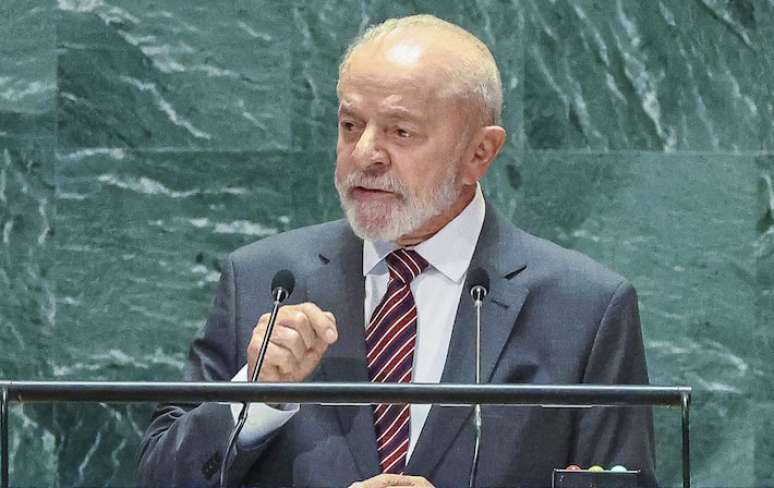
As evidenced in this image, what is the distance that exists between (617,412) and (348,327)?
1.91 ft

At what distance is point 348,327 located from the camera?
3.56m

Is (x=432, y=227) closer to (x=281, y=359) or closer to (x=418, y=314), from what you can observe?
(x=418, y=314)

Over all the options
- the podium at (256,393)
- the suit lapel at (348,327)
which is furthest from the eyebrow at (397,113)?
the podium at (256,393)

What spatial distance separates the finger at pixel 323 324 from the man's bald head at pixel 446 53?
2.38 ft

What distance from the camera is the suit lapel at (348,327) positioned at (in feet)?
11.2

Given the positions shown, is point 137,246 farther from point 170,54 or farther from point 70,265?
point 170,54

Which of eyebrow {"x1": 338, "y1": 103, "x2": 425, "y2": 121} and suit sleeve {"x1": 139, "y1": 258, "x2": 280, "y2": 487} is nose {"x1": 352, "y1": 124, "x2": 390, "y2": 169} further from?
suit sleeve {"x1": 139, "y1": 258, "x2": 280, "y2": 487}

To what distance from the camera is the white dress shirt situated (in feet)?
11.5

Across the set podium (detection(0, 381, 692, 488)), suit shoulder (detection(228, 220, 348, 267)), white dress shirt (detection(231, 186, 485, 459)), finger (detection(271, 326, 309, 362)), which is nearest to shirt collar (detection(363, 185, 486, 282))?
white dress shirt (detection(231, 186, 485, 459))

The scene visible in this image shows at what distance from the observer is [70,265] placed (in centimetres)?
505

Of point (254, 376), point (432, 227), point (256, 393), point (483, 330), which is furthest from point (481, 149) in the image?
point (256, 393)

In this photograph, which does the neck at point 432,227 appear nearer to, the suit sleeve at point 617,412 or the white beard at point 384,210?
the white beard at point 384,210

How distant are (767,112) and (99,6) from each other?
6.52 feet

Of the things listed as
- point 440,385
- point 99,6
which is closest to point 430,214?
point 440,385
